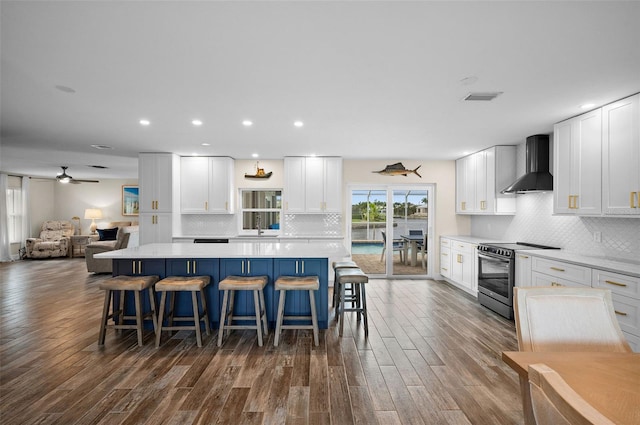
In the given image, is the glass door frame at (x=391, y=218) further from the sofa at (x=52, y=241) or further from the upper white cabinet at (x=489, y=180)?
the sofa at (x=52, y=241)

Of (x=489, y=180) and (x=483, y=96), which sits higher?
(x=483, y=96)

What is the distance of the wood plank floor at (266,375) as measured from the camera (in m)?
2.16

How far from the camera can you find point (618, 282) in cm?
277

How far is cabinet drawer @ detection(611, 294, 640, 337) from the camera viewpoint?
8.59ft

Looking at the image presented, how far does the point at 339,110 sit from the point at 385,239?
383 centimetres

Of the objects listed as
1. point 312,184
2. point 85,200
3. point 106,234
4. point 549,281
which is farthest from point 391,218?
point 85,200

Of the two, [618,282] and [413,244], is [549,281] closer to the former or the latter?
[618,282]

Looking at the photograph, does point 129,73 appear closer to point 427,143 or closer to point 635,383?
point 635,383

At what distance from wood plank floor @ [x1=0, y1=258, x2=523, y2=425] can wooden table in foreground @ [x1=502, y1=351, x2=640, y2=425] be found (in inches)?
41.9

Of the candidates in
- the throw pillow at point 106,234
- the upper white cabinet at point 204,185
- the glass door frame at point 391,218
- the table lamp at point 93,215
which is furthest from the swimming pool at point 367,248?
the table lamp at point 93,215

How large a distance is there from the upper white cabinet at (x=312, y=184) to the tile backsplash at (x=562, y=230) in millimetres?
2967

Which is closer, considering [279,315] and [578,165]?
[279,315]

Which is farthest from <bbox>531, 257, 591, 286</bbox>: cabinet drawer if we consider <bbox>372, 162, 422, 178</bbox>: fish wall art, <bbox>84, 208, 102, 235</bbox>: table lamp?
<bbox>84, 208, 102, 235</bbox>: table lamp

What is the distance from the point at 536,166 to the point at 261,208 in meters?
4.89
